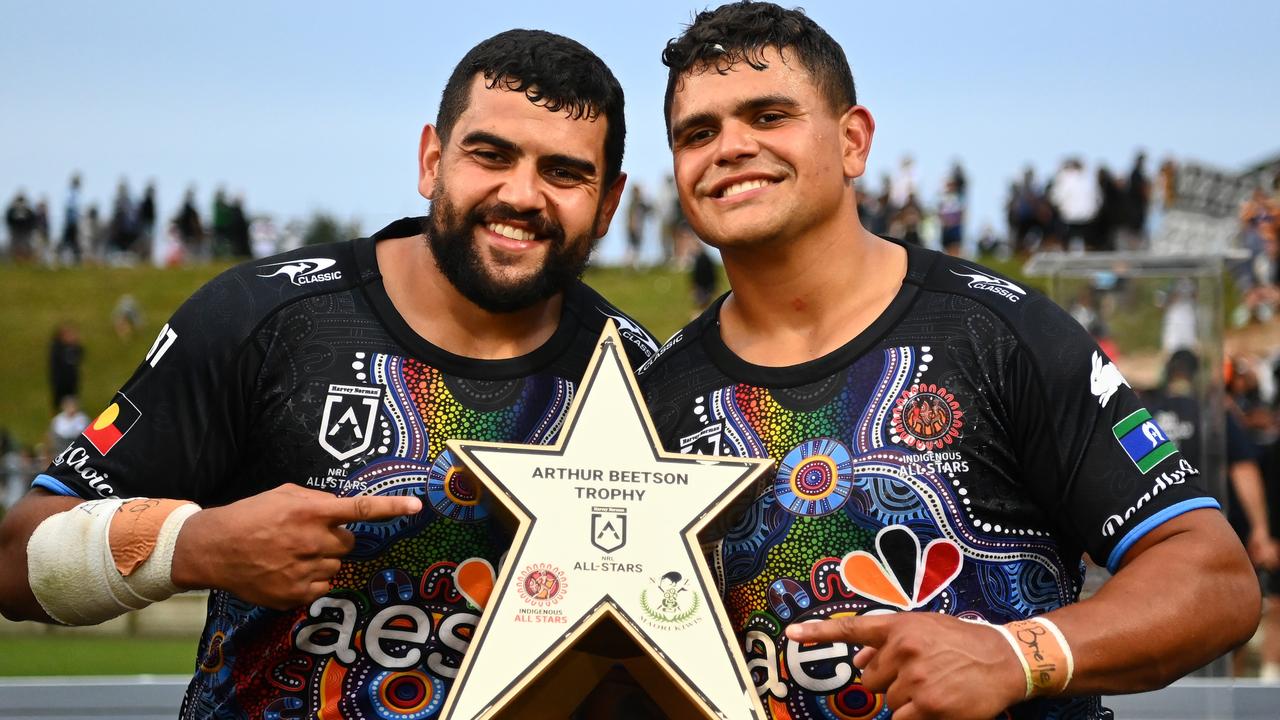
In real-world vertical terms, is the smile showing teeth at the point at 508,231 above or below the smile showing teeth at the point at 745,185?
below

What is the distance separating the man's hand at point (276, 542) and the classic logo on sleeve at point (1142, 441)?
152 cm

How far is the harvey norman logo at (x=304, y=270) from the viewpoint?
12.1 feet

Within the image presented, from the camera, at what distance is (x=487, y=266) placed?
3.53 m

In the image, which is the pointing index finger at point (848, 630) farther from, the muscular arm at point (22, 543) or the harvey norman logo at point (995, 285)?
the muscular arm at point (22, 543)

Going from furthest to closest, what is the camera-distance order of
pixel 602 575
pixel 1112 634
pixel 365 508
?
pixel 602 575
pixel 365 508
pixel 1112 634

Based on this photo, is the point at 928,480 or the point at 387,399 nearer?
the point at 928,480

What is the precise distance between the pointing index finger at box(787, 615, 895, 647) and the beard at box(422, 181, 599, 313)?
121 cm

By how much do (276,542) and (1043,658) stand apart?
1.56 metres

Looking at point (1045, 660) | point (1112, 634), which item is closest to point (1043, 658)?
point (1045, 660)

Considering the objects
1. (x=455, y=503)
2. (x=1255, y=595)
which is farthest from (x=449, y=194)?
(x=1255, y=595)

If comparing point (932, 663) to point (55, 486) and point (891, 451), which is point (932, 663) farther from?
point (55, 486)

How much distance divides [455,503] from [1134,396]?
5.38 feet

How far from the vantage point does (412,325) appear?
3.64 metres

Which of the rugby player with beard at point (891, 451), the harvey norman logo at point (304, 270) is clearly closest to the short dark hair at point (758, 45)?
the rugby player with beard at point (891, 451)
